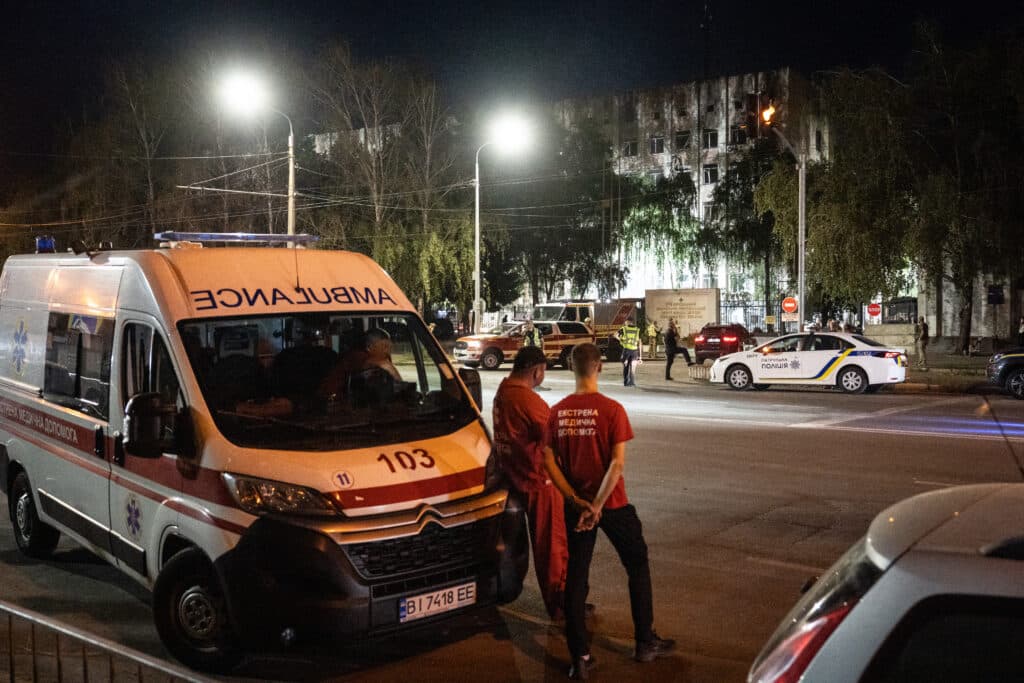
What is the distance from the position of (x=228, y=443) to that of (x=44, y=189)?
171 ft

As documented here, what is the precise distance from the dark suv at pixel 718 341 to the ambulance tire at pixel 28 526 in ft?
99.9

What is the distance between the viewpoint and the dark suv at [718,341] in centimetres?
3641

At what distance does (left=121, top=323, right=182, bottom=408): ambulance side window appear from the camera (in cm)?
589

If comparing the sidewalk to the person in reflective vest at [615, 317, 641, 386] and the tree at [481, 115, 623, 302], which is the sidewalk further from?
the tree at [481, 115, 623, 302]

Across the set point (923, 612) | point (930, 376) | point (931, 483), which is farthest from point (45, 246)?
point (930, 376)

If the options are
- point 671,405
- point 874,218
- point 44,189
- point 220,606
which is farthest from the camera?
point 44,189

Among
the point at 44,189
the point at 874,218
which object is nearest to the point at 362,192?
the point at 44,189

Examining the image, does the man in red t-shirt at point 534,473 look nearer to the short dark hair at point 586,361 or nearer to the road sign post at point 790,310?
the short dark hair at point 586,361

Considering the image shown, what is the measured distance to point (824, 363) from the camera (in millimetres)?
23375

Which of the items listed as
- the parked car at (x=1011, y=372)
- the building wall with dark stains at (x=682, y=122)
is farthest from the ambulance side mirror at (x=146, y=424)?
the building wall with dark stains at (x=682, y=122)

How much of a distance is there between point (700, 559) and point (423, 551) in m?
3.32

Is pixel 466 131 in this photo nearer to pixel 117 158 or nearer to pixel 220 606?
pixel 117 158

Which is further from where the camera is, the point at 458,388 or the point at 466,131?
the point at 466,131

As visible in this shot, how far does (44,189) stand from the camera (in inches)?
2024
